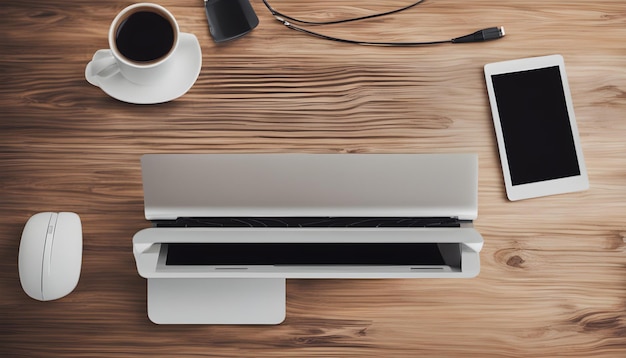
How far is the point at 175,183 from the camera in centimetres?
80

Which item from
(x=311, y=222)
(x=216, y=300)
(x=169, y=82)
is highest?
(x=169, y=82)

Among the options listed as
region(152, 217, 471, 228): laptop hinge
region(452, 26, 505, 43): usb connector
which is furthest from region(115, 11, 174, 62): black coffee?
region(452, 26, 505, 43): usb connector

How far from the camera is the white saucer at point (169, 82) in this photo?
0.84m

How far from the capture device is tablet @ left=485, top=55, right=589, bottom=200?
90 centimetres

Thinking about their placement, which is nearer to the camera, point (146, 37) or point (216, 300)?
point (146, 37)

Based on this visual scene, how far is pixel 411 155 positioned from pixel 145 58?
0.41m

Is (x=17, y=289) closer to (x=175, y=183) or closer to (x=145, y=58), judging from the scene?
(x=175, y=183)

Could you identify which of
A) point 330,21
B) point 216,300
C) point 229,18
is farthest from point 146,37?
point 216,300

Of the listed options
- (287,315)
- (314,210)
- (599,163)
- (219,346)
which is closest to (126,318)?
(219,346)

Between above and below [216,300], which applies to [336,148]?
above

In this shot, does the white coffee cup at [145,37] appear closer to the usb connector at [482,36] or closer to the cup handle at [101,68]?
the cup handle at [101,68]

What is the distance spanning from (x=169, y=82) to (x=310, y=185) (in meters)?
0.27

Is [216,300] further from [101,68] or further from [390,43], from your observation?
[390,43]

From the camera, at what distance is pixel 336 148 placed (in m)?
0.90
